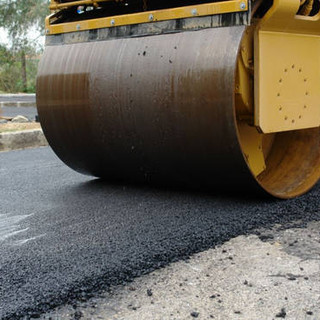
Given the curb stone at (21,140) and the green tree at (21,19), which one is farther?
the green tree at (21,19)

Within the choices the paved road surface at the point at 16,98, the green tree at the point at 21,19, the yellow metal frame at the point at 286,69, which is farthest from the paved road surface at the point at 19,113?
the yellow metal frame at the point at 286,69

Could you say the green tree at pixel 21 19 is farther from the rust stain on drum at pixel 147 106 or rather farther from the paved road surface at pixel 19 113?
the rust stain on drum at pixel 147 106

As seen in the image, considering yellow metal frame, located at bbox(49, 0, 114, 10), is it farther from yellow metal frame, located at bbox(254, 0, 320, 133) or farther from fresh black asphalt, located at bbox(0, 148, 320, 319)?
fresh black asphalt, located at bbox(0, 148, 320, 319)

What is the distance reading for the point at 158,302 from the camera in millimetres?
1991

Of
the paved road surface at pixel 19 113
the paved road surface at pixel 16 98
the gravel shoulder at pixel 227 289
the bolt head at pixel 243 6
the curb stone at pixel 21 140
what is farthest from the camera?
the paved road surface at pixel 16 98

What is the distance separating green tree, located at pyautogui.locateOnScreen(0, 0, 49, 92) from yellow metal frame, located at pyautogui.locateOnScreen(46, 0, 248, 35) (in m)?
15.9

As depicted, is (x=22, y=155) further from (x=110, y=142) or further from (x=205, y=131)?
(x=205, y=131)

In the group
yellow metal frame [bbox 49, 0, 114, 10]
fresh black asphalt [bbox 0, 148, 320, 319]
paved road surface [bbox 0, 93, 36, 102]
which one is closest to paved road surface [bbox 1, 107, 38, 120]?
paved road surface [bbox 0, 93, 36, 102]

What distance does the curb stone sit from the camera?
646cm

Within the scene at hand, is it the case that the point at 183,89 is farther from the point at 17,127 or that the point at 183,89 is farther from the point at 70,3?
the point at 17,127

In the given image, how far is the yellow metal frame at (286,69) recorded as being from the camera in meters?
3.08

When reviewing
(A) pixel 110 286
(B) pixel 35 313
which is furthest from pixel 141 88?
(B) pixel 35 313

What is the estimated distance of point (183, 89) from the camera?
2.98m

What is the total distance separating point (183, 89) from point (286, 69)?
637 millimetres
